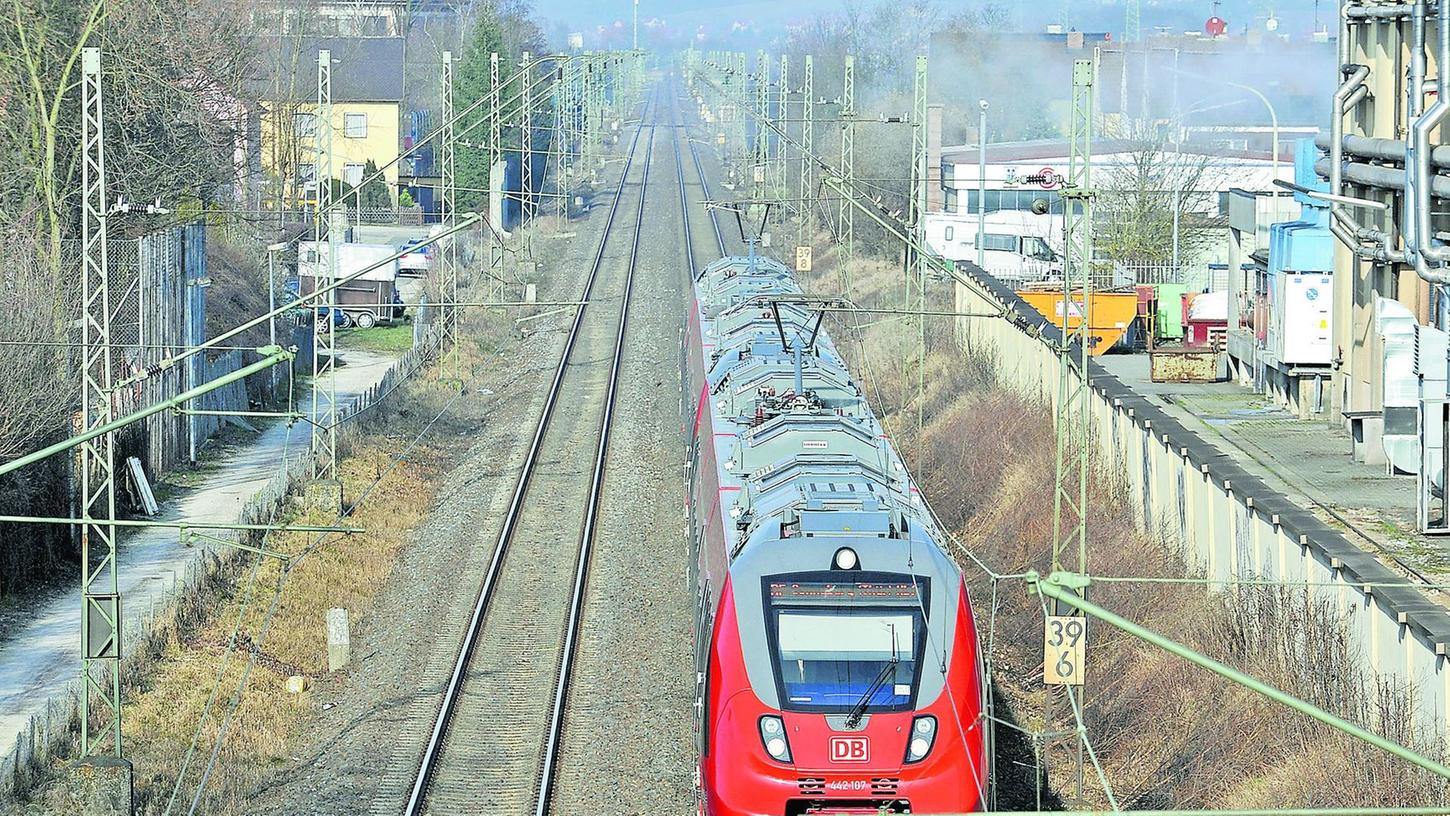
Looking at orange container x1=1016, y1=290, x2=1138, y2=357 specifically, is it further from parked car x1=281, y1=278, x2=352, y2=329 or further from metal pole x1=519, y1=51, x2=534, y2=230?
parked car x1=281, y1=278, x2=352, y2=329

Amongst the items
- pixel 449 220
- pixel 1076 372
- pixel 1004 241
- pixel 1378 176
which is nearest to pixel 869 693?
pixel 1076 372

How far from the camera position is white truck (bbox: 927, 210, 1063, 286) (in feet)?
161

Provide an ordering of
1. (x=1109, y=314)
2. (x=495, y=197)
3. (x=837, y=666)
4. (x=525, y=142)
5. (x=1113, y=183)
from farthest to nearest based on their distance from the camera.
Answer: (x=525, y=142) < (x=1113, y=183) < (x=495, y=197) < (x=1109, y=314) < (x=837, y=666)

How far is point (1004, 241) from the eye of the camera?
55281 millimetres

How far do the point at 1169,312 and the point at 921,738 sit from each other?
94.8 ft

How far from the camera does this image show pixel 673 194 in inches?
3004

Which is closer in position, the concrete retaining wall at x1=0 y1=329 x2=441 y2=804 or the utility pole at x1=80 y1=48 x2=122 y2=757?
the utility pole at x1=80 y1=48 x2=122 y2=757

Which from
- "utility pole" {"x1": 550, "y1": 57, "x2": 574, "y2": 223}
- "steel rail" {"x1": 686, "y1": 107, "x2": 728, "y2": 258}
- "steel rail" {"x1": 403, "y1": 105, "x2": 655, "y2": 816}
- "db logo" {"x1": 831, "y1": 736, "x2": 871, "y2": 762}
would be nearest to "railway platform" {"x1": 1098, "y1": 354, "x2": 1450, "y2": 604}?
"db logo" {"x1": 831, "y1": 736, "x2": 871, "y2": 762}

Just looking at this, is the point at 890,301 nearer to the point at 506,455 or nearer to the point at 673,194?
the point at 506,455

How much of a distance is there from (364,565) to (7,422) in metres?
5.13

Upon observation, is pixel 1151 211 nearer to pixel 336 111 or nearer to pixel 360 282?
pixel 360 282

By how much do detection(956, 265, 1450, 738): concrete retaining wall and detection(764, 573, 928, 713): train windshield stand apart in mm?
3473

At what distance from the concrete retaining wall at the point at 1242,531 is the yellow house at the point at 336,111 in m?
37.1

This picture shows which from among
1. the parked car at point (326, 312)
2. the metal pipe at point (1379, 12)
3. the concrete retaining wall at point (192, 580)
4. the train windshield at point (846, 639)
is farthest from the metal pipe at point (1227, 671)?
the parked car at point (326, 312)
